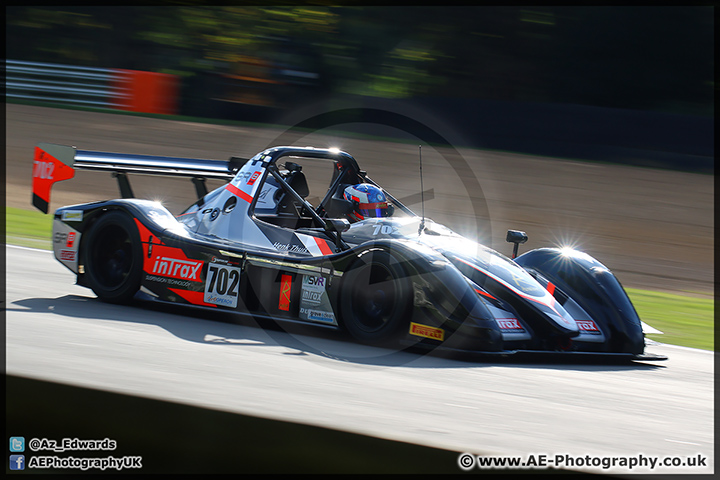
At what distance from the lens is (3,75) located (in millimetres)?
20922

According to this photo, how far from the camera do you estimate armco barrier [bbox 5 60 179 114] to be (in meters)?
20.3

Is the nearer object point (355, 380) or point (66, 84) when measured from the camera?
point (355, 380)

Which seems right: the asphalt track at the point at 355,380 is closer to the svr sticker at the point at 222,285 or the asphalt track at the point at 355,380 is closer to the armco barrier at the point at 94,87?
the svr sticker at the point at 222,285

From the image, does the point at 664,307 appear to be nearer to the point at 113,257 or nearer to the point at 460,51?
the point at 113,257

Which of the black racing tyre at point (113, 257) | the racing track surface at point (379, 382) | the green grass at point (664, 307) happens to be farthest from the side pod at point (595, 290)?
the black racing tyre at point (113, 257)

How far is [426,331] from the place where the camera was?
508cm

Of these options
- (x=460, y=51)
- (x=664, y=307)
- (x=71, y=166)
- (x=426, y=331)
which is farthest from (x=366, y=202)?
(x=460, y=51)

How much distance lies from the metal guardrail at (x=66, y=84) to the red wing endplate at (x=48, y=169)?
14.3m

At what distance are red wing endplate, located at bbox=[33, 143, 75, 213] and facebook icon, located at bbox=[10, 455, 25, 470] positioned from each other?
170 inches

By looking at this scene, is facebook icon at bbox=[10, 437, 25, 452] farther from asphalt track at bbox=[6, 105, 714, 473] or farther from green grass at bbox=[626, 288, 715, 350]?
green grass at bbox=[626, 288, 715, 350]

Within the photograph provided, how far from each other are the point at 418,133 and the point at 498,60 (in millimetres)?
5512

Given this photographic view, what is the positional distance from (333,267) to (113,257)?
2.11 meters

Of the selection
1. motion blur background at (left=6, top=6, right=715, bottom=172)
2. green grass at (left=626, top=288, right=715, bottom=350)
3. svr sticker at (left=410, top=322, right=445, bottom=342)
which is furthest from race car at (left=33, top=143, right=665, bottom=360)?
motion blur background at (left=6, top=6, right=715, bottom=172)

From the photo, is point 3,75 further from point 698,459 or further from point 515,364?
point 698,459
